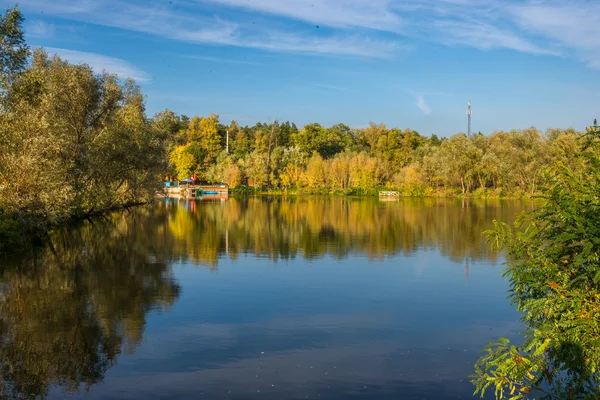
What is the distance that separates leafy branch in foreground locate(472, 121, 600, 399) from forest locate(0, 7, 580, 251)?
682mm

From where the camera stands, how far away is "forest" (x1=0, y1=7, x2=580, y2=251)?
21.5 metres

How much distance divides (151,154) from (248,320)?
96.3 feet

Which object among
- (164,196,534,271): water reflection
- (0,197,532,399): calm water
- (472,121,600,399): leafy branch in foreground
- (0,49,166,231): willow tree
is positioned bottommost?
(0,197,532,399): calm water

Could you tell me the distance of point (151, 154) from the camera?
129ft

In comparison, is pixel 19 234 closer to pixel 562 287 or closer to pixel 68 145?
pixel 68 145

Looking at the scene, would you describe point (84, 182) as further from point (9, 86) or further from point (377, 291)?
point (377, 291)

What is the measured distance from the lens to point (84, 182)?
106ft

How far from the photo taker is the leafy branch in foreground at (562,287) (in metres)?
6.14

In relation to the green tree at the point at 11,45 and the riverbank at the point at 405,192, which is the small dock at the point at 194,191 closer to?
the riverbank at the point at 405,192

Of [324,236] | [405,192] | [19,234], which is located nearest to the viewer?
[19,234]

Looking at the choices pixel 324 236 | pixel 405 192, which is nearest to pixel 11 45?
pixel 324 236

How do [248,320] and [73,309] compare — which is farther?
[73,309]

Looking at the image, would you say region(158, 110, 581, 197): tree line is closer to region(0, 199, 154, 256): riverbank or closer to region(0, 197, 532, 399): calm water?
region(0, 199, 154, 256): riverbank

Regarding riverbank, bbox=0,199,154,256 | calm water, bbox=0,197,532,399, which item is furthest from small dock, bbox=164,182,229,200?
calm water, bbox=0,197,532,399
